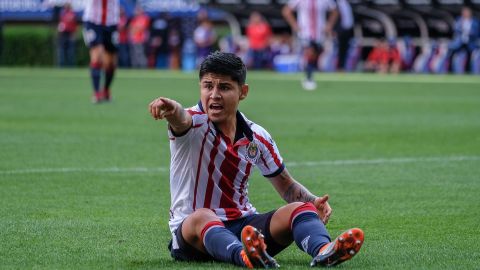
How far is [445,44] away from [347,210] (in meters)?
30.1

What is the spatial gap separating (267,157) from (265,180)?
148 inches

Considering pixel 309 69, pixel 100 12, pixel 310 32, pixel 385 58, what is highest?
pixel 100 12

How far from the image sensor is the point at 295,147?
12.9m

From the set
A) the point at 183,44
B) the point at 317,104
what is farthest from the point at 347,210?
the point at 183,44

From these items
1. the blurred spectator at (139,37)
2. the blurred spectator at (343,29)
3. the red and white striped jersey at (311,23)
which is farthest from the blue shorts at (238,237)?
the blurred spectator at (139,37)

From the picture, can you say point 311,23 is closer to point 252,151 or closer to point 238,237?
point 252,151

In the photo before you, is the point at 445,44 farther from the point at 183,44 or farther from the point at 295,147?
the point at 295,147

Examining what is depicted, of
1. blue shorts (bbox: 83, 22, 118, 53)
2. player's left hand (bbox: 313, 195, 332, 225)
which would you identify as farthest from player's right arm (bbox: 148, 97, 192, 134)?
blue shorts (bbox: 83, 22, 118, 53)

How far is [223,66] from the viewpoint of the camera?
5922 millimetres

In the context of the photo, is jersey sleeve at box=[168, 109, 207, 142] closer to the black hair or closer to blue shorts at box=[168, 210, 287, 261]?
the black hair

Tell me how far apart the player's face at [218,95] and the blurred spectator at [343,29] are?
3089cm

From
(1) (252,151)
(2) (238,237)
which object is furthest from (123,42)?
(2) (238,237)

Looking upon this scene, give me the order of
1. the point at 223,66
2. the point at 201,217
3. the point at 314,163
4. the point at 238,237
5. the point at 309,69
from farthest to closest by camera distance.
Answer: the point at 309,69 → the point at 314,163 → the point at 238,237 → the point at 223,66 → the point at 201,217

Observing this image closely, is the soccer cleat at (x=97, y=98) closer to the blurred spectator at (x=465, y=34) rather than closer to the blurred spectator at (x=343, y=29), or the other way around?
the blurred spectator at (x=343, y=29)
